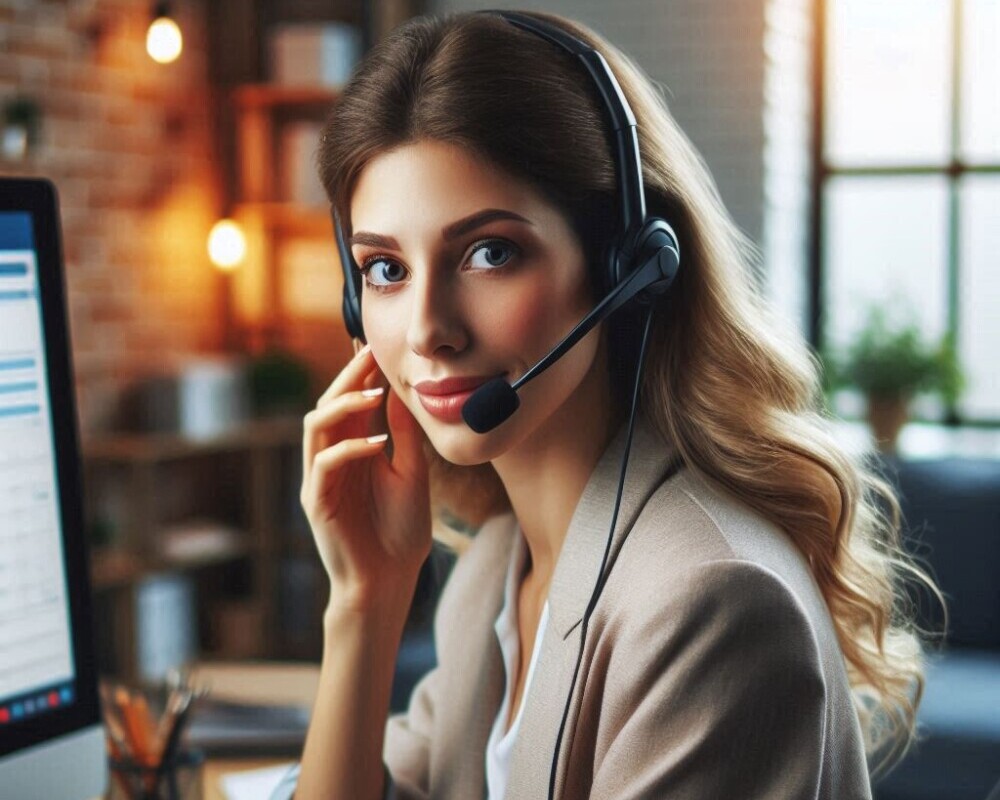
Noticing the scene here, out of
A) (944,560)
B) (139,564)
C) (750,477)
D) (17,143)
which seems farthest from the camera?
(139,564)

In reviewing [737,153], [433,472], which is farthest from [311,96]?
[433,472]

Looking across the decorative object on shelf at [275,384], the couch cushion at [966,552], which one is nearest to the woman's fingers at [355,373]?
the couch cushion at [966,552]

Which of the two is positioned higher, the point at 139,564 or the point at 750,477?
the point at 750,477

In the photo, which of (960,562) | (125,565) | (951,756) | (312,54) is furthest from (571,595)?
(312,54)

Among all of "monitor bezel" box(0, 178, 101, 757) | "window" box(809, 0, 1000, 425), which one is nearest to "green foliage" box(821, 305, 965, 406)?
"window" box(809, 0, 1000, 425)

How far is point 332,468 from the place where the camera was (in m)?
1.10

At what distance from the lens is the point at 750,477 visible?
97cm

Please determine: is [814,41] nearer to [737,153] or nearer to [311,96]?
[737,153]

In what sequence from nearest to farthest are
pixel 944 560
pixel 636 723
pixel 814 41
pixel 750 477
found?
1. pixel 636 723
2. pixel 750 477
3. pixel 944 560
4. pixel 814 41

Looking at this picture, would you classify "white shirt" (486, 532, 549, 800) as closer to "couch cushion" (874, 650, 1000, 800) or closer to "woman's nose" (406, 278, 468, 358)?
"woman's nose" (406, 278, 468, 358)

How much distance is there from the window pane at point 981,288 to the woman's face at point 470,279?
3.39 metres

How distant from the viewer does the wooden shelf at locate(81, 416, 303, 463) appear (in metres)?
3.70

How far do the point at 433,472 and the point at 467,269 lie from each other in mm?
458

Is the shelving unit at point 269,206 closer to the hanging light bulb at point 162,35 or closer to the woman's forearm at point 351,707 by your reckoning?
the hanging light bulb at point 162,35
